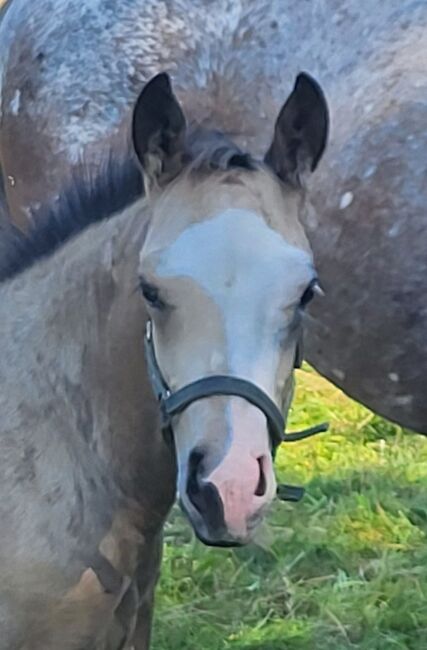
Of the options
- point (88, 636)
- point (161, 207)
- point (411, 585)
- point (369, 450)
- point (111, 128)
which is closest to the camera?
point (161, 207)

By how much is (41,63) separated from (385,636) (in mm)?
1620

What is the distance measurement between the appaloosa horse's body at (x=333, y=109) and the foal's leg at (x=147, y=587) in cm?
70

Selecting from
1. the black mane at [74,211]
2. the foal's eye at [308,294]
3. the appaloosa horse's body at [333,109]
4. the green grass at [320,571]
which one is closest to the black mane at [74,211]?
the black mane at [74,211]

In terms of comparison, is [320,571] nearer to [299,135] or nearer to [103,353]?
[103,353]

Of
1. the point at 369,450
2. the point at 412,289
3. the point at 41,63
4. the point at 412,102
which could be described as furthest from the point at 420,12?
the point at 369,450

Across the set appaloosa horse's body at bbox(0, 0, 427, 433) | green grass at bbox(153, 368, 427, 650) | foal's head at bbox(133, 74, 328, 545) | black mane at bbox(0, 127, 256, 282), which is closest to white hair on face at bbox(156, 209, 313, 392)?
foal's head at bbox(133, 74, 328, 545)

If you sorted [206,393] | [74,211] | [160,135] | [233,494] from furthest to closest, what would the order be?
1. [74,211]
2. [160,135]
3. [206,393]
4. [233,494]

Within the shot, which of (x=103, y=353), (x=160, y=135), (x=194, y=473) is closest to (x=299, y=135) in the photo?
(x=160, y=135)

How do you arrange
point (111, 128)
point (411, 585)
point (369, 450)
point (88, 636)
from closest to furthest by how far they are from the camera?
point (88, 636)
point (111, 128)
point (411, 585)
point (369, 450)

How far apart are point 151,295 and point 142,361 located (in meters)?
0.24

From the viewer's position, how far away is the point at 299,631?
3.65 metres

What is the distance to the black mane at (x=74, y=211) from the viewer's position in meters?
2.52

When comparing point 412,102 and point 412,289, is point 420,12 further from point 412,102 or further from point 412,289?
point 412,289

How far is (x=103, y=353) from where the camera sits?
246 centimetres
